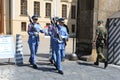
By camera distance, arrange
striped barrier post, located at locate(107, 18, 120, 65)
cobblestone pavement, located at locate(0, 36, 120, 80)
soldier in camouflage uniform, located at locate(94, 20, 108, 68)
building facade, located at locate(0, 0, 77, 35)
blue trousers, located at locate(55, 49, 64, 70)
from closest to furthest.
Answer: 1. cobblestone pavement, located at locate(0, 36, 120, 80)
2. blue trousers, located at locate(55, 49, 64, 70)
3. soldier in camouflage uniform, located at locate(94, 20, 108, 68)
4. striped barrier post, located at locate(107, 18, 120, 65)
5. building facade, located at locate(0, 0, 77, 35)

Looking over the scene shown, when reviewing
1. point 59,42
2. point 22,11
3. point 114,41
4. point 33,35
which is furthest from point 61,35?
point 22,11

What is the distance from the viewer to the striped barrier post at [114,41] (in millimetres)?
13719

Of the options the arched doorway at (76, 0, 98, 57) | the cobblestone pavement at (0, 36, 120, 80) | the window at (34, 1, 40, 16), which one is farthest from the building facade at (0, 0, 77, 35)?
the cobblestone pavement at (0, 36, 120, 80)

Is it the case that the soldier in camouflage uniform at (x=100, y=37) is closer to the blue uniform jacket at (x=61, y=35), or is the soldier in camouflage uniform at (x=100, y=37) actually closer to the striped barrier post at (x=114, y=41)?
the striped barrier post at (x=114, y=41)

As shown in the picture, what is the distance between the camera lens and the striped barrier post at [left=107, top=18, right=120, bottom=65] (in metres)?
13.7

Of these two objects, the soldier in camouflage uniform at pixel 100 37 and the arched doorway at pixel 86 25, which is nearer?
the soldier in camouflage uniform at pixel 100 37

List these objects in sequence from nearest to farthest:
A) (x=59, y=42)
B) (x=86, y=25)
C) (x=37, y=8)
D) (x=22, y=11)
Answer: (x=59, y=42) → (x=86, y=25) → (x=22, y=11) → (x=37, y=8)

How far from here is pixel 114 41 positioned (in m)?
13.8

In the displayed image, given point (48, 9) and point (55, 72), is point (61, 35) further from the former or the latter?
point (48, 9)

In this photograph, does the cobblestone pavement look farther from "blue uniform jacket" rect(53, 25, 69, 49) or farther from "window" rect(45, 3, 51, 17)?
"window" rect(45, 3, 51, 17)

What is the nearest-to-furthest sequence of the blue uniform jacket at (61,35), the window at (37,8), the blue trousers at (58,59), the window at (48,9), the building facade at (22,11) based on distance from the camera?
the blue trousers at (58,59)
the blue uniform jacket at (61,35)
the building facade at (22,11)
the window at (37,8)
the window at (48,9)

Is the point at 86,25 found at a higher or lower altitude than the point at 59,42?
higher

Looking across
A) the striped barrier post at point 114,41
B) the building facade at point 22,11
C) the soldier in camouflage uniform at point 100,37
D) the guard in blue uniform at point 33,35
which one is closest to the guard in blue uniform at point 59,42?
the guard in blue uniform at point 33,35

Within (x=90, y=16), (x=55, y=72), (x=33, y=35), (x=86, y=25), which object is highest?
(x=90, y=16)
